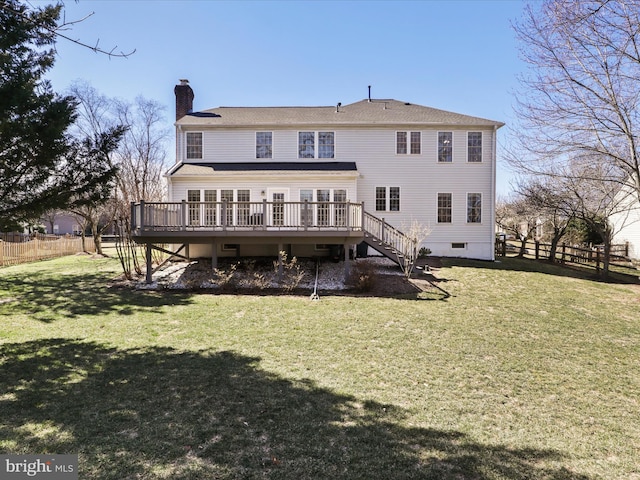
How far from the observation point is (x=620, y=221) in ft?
84.2

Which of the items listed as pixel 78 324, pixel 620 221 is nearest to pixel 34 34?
pixel 78 324

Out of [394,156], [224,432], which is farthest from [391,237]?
[224,432]

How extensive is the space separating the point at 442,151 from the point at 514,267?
645 centimetres

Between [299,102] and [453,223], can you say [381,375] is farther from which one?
[299,102]

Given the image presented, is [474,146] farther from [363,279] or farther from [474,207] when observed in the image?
[363,279]

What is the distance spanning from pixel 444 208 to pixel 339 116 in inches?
278

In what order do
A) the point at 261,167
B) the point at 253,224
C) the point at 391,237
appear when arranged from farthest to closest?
the point at 261,167, the point at 391,237, the point at 253,224

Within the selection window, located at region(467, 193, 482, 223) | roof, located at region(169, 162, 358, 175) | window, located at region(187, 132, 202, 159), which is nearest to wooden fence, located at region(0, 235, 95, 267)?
window, located at region(187, 132, 202, 159)

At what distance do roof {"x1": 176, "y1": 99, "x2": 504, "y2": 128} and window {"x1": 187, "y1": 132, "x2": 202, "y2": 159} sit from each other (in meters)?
0.59

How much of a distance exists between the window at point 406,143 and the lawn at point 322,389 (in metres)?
9.61

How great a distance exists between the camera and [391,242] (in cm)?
1371

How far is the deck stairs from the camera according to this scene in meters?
12.5

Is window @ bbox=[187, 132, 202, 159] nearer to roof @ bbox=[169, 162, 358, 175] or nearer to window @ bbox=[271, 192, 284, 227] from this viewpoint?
roof @ bbox=[169, 162, 358, 175]

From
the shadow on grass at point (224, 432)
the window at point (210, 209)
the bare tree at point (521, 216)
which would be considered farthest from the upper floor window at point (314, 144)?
the shadow on grass at point (224, 432)
